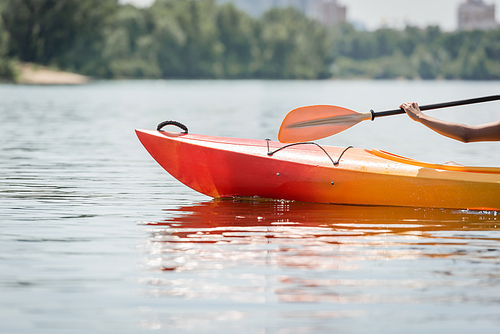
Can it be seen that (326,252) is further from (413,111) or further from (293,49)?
(293,49)

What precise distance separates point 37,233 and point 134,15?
248 ft

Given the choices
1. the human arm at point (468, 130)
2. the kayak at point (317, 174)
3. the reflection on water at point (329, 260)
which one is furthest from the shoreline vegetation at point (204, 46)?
the human arm at point (468, 130)

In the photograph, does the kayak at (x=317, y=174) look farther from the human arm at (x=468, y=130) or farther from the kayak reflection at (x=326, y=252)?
the human arm at (x=468, y=130)

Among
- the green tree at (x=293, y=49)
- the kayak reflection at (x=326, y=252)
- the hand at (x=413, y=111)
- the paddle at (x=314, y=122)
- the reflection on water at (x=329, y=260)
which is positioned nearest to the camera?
the reflection on water at (x=329, y=260)

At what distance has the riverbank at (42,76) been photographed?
5409cm

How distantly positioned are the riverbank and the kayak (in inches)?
1898

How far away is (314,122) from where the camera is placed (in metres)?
7.05

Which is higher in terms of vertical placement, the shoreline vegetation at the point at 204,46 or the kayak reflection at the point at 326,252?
the shoreline vegetation at the point at 204,46

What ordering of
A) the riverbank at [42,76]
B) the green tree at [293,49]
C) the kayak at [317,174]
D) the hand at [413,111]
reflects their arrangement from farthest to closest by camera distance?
the green tree at [293,49], the riverbank at [42,76], the kayak at [317,174], the hand at [413,111]

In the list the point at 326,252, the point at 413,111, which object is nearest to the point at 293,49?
the point at 413,111

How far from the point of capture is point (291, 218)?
20.2ft

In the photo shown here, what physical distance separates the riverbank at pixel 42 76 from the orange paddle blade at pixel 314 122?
48.6m

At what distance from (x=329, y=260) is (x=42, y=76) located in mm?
55594

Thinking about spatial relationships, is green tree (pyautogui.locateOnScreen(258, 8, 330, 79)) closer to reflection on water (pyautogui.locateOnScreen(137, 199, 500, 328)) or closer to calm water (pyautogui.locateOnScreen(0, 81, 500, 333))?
calm water (pyautogui.locateOnScreen(0, 81, 500, 333))
